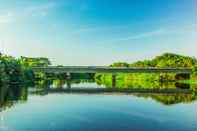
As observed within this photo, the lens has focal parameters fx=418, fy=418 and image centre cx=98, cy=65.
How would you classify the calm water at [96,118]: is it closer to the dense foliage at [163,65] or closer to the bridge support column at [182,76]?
the dense foliage at [163,65]

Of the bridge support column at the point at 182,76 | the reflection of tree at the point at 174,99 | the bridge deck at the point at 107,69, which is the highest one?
the bridge deck at the point at 107,69

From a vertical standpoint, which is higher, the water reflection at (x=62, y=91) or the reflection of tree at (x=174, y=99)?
the water reflection at (x=62, y=91)

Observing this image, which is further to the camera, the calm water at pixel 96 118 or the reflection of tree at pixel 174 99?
the reflection of tree at pixel 174 99

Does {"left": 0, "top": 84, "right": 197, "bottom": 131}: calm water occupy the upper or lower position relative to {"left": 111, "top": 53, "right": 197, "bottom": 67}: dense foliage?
lower

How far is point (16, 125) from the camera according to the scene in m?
23.9

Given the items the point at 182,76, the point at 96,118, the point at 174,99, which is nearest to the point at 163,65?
the point at 182,76

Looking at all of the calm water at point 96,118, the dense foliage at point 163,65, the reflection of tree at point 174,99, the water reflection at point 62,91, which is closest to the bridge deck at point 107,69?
the dense foliage at point 163,65

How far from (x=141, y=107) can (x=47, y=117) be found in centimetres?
1048

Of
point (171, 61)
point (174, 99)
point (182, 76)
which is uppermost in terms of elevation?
point (171, 61)

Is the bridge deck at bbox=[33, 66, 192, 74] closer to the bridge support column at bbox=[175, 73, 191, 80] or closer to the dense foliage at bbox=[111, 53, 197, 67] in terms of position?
the bridge support column at bbox=[175, 73, 191, 80]

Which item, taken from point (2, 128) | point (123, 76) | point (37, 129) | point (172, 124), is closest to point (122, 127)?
point (172, 124)

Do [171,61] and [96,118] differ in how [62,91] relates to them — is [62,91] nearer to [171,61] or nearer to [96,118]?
[96,118]

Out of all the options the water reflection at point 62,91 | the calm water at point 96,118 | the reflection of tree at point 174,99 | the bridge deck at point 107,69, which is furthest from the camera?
the bridge deck at point 107,69

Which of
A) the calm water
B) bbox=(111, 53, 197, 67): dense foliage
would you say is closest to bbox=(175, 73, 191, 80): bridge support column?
bbox=(111, 53, 197, 67): dense foliage
